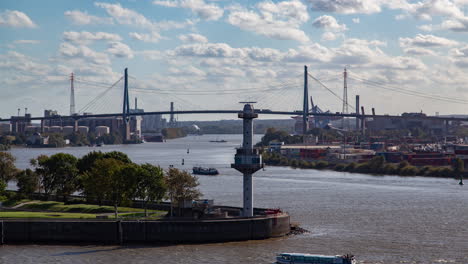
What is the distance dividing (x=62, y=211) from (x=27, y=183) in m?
6.13

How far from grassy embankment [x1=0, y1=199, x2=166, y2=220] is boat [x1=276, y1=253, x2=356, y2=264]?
802 centimetres

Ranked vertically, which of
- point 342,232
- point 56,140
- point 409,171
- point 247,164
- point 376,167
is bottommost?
point 342,232

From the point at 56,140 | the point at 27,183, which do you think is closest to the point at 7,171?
the point at 27,183

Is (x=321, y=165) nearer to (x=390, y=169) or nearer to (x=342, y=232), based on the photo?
(x=390, y=169)

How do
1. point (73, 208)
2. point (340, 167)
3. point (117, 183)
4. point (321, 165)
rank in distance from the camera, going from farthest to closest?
point (321, 165)
point (340, 167)
point (73, 208)
point (117, 183)

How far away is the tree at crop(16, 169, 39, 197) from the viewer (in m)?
43.4

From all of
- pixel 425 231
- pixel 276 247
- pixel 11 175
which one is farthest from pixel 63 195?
pixel 425 231

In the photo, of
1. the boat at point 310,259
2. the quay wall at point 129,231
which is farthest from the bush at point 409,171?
the boat at point 310,259

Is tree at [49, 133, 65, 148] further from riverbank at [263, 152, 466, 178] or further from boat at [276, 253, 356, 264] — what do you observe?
boat at [276, 253, 356, 264]

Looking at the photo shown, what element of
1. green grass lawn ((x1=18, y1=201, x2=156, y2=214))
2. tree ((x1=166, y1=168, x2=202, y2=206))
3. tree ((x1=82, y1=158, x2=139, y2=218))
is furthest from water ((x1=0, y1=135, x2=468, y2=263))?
green grass lawn ((x1=18, y1=201, x2=156, y2=214))

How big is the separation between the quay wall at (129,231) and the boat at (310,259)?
468 cm

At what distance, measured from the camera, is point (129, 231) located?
31.5m

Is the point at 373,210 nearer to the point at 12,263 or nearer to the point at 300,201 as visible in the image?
the point at 300,201

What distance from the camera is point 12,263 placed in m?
28.0
